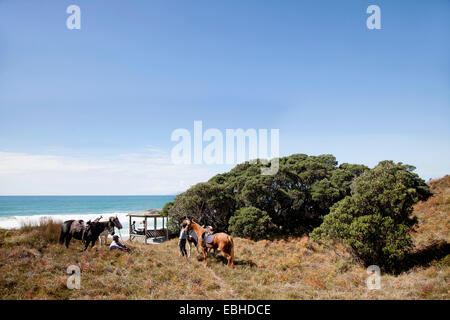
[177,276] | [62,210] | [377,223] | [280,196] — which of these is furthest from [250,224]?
[62,210]

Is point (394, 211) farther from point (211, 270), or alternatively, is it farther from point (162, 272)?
point (162, 272)

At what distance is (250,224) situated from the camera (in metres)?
20.6

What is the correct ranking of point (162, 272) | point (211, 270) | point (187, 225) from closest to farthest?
point (162, 272)
point (211, 270)
point (187, 225)

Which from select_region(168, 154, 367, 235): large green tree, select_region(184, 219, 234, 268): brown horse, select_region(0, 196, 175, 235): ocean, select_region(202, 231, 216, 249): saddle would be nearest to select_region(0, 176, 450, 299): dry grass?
select_region(184, 219, 234, 268): brown horse

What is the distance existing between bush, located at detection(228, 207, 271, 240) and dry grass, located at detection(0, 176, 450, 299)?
8182 mm

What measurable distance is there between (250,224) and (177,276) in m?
13.0

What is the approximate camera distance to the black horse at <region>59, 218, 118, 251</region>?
32.3 feet

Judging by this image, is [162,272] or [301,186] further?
[301,186]

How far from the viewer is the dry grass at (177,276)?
6.84 metres

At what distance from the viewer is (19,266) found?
8109 millimetres

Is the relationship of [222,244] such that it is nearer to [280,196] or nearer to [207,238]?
[207,238]
